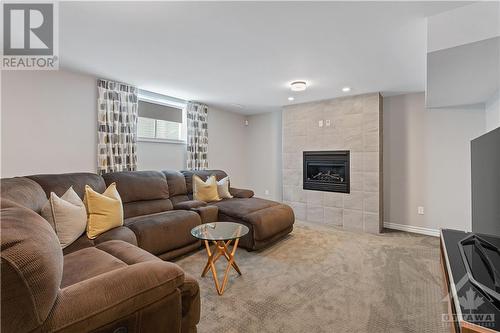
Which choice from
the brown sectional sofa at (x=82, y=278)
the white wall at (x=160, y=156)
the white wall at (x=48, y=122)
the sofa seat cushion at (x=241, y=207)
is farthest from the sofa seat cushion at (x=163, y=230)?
the white wall at (x=160, y=156)

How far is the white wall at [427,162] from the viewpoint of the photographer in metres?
3.52

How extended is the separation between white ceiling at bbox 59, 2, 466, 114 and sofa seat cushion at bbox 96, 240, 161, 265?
6.13 ft

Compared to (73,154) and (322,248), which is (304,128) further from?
(73,154)

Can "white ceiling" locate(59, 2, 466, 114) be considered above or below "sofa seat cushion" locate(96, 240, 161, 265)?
above

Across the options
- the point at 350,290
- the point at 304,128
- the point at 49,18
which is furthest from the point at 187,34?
the point at 304,128

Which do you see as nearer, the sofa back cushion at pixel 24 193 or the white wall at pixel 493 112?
the sofa back cushion at pixel 24 193

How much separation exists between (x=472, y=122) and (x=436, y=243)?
1.87m

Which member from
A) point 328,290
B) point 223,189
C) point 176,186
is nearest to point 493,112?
point 328,290

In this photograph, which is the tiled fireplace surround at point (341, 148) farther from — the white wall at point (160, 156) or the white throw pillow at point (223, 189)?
the white wall at point (160, 156)


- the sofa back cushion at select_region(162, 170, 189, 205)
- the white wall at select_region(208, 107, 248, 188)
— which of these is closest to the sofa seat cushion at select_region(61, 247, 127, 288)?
the sofa back cushion at select_region(162, 170, 189, 205)

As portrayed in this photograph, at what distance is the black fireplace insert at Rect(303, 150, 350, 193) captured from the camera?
14.1ft

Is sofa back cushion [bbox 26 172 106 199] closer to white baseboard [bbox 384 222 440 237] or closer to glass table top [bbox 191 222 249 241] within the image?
glass table top [bbox 191 222 249 241]

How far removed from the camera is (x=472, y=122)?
3.44 m

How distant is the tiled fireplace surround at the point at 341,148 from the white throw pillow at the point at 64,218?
3787 mm
